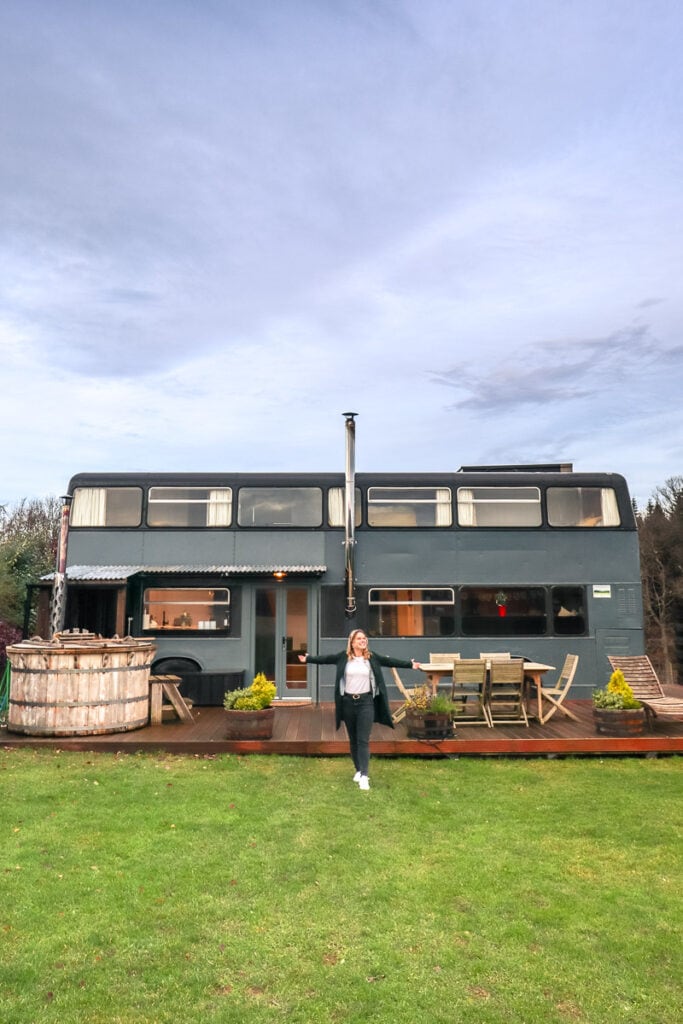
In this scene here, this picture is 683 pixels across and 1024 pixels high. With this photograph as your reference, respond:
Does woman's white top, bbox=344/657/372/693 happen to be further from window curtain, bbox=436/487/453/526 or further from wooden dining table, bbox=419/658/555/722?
window curtain, bbox=436/487/453/526

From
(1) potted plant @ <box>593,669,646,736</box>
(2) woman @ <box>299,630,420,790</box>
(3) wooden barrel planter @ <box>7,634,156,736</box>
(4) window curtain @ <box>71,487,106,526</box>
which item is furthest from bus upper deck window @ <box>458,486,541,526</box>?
(4) window curtain @ <box>71,487,106,526</box>

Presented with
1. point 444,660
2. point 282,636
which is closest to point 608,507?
point 444,660

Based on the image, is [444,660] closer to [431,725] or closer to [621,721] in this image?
[431,725]

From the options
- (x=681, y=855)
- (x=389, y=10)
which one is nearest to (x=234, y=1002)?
(x=681, y=855)

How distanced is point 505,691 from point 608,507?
502 centimetres

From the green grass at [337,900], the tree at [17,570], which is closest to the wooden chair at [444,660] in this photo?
the green grass at [337,900]

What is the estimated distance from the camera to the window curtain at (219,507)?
41.9ft

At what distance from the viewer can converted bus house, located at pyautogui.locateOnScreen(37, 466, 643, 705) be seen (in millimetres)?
12445

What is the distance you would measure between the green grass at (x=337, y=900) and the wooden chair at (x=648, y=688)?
1.97 metres

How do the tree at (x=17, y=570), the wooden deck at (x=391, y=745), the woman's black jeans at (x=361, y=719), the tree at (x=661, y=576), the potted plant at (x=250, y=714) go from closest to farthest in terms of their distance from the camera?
the woman's black jeans at (x=361, y=719), the wooden deck at (x=391, y=745), the potted plant at (x=250, y=714), the tree at (x=17, y=570), the tree at (x=661, y=576)

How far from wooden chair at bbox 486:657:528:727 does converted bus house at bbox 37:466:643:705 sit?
2173mm

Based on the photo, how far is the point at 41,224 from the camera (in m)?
15.0

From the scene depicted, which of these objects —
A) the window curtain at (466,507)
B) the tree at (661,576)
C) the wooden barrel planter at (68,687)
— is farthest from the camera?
the tree at (661,576)

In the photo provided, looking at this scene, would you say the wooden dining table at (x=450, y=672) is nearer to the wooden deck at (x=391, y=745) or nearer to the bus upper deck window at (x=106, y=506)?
the wooden deck at (x=391, y=745)
